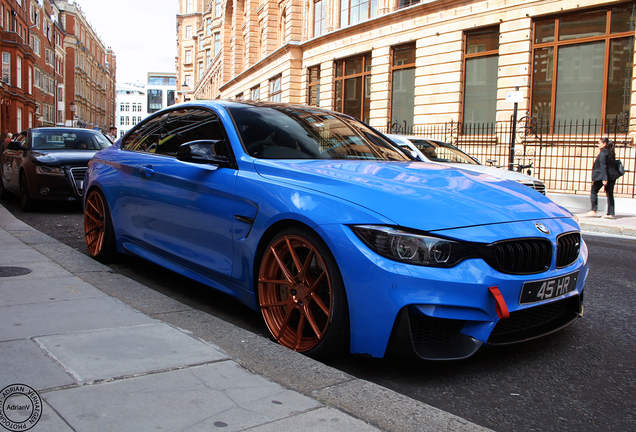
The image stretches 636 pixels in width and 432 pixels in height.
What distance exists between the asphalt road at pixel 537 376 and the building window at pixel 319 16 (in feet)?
88.9

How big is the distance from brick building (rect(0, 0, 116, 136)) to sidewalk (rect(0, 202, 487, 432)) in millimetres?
34000

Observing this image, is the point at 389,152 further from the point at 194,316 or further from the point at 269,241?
the point at 194,316

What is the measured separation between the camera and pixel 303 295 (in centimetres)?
315

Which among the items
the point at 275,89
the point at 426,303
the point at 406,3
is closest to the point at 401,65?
the point at 406,3

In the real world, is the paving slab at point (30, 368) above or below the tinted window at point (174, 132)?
below

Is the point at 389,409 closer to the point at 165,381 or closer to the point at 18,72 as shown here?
the point at 165,381

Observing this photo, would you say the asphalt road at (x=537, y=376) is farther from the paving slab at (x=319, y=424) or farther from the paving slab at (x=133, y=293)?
the paving slab at (x=319, y=424)

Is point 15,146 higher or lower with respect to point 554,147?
lower

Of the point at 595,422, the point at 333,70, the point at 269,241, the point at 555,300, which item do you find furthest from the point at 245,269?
the point at 333,70

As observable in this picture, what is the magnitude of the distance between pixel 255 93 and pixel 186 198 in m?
39.1

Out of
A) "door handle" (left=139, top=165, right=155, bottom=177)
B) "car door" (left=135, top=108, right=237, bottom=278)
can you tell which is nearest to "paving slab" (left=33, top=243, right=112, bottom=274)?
"car door" (left=135, top=108, right=237, bottom=278)

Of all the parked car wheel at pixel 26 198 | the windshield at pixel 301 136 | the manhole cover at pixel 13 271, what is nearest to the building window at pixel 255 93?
the parked car wheel at pixel 26 198

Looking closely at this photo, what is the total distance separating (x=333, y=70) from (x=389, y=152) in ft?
81.4

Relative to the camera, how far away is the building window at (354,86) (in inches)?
1029
